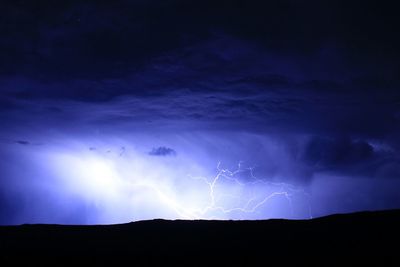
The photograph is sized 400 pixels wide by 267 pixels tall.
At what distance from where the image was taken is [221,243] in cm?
835

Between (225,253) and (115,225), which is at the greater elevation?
(115,225)

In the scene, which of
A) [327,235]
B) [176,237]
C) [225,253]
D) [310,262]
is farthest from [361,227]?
[176,237]

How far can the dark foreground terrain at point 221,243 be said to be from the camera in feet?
23.3

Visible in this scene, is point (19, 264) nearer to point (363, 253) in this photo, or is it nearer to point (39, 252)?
point (39, 252)

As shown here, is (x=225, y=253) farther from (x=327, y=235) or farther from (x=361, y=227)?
(x=361, y=227)

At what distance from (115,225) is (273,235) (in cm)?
485

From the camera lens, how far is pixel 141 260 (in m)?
7.45

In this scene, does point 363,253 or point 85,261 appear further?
point 85,261

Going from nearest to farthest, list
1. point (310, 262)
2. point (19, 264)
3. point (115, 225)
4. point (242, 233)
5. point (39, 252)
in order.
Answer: point (310, 262)
point (19, 264)
point (39, 252)
point (242, 233)
point (115, 225)

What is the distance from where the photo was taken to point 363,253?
23.0ft

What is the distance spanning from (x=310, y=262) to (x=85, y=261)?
4.35 m

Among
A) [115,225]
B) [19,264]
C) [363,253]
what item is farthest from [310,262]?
[115,225]

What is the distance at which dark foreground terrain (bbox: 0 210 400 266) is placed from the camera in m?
7.11

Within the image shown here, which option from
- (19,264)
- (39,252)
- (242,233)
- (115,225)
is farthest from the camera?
(115,225)
